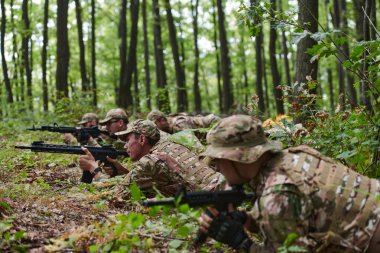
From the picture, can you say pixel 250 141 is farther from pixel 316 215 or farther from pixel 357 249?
pixel 357 249

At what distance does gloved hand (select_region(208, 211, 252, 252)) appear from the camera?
330cm

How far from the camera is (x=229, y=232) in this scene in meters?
3.30

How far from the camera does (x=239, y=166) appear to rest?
3354 mm

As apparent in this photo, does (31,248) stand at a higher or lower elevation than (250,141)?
lower

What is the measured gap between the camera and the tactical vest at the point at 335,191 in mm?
3125

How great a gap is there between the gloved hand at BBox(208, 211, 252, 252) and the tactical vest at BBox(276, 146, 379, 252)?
0.52 metres

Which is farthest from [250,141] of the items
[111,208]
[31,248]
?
[111,208]

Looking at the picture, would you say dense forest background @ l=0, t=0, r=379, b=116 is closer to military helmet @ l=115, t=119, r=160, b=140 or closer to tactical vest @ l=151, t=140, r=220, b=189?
tactical vest @ l=151, t=140, r=220, b=189

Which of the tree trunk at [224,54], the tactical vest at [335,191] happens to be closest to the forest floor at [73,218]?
the tactical vest at [335,191]

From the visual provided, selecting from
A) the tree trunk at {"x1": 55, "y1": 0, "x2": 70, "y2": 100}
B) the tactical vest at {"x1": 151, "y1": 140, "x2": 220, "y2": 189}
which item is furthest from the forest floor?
the tree trunk at {"x1": 55, "y1": 0, "x2": 70, "y2": 100}

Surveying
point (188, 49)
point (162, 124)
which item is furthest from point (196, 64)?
point (162, 124)

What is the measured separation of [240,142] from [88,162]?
385 centimetres

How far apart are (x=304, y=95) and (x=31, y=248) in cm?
352

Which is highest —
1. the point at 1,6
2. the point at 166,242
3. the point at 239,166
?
the point at 1,6
